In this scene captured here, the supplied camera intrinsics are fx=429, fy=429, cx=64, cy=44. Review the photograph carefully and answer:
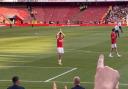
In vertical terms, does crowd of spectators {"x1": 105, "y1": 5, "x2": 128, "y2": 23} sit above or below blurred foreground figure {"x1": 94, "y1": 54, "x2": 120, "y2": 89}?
below

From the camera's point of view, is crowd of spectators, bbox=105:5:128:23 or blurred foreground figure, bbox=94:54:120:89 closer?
blurred foreground figure, bbox=94:54:120:89

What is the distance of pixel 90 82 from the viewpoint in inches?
790

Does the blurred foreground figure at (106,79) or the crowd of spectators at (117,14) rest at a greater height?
the blurred foreground figure at (106,79)

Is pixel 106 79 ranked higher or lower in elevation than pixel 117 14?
higher

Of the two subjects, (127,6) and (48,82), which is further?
(127,6)

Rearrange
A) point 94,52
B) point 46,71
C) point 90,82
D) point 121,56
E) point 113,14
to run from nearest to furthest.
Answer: point 90,82
point 46,71
point 121,56
point 94,52
point 113,14

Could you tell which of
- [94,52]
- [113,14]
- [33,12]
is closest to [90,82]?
[94,52]

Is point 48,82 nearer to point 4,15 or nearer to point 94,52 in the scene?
point 94,52

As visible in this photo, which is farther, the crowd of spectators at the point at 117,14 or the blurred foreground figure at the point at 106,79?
the crowd of spectators at the point at 117,14

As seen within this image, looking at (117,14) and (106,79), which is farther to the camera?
(117,14)

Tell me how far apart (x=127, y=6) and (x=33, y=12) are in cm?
2592

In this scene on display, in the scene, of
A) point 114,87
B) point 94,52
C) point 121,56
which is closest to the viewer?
point 114,87

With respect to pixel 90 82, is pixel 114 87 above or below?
above

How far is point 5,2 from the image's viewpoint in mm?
122750
